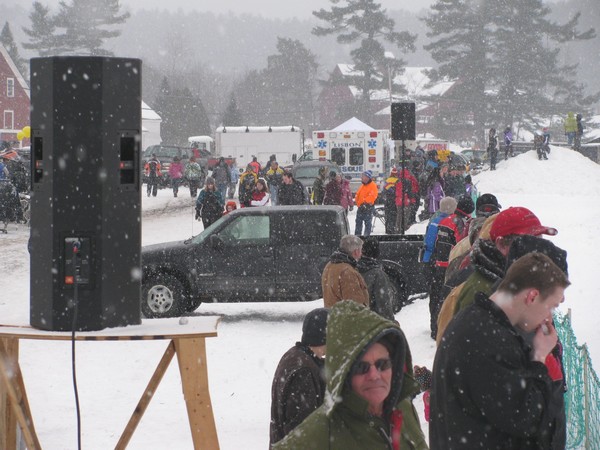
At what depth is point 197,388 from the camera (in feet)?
21.6

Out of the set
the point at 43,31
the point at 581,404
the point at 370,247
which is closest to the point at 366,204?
the point at 370,247

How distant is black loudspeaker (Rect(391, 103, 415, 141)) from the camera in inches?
777

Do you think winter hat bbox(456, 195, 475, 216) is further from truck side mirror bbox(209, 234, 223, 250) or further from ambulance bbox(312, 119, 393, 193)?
ambulance bbox(312, 119, 393, 193)

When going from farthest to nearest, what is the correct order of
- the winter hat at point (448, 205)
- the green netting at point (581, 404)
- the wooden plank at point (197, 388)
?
the winter hat at point (448, 205) → the green netting at point (581, 404) → the wooden plank at point (197, 388)

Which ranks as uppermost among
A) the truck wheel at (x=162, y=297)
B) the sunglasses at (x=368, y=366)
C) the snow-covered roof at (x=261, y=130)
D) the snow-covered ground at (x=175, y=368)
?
the snow-covered roof at (x=261, y=130)

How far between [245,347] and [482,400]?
962cm

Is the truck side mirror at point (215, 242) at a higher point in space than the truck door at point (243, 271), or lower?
higher

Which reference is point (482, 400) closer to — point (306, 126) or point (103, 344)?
point (103, 344)

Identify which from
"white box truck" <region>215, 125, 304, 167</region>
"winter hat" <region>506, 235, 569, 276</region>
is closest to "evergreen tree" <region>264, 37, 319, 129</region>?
"white box truck" <region>215, 125, 304, 167</region>

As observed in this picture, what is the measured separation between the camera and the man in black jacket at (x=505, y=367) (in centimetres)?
388

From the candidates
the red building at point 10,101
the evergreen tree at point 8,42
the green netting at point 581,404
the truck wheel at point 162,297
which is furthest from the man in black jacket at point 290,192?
the evergreen tree at point 8,42

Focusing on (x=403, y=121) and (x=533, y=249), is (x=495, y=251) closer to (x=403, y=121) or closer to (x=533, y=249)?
(x=533, y=249)

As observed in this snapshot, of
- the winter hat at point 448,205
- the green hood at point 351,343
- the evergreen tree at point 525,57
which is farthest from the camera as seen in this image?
the evergreen tree at point 525,57

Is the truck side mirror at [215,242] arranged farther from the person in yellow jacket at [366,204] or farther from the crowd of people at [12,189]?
the crowd of people at [12,189]
